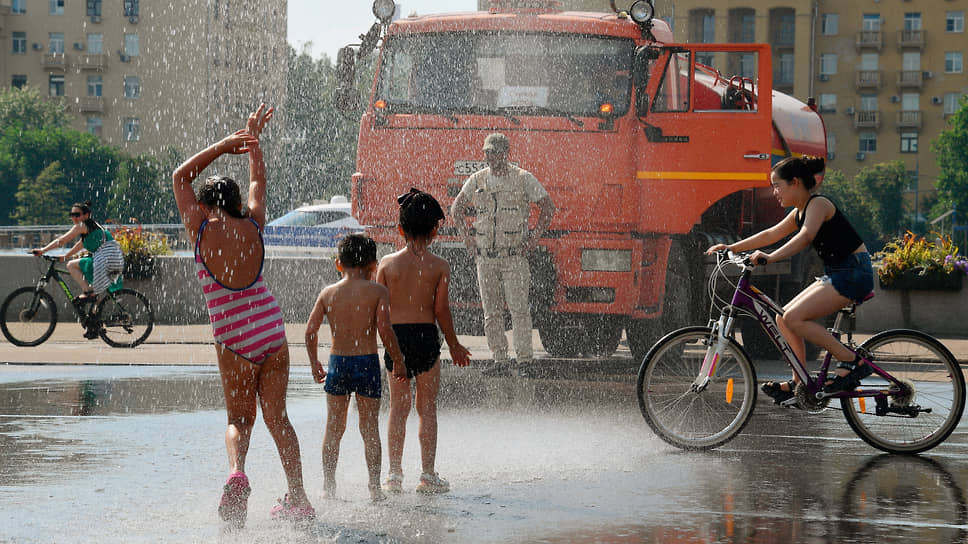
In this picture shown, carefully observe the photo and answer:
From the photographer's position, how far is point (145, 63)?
10056 centimetres

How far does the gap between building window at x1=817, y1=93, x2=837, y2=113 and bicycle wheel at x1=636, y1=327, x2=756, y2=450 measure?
312ft

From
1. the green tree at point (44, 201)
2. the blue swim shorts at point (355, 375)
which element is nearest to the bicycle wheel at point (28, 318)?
the blue swim shorts at point (355, 375)

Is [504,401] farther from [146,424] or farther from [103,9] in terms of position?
[103,9]

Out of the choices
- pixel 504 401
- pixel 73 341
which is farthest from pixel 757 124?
pixel 73 341

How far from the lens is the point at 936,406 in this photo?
8289mm

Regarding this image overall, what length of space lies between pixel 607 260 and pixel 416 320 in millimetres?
6339

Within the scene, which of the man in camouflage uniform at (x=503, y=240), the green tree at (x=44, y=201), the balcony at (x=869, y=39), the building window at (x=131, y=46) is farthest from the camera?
the building window at (x=131, y=46)

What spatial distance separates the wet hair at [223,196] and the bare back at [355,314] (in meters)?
0.57

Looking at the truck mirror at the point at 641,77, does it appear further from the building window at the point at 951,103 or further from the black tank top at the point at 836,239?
the building window at the point at 951,103

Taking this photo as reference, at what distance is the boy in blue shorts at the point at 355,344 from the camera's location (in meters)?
6.20

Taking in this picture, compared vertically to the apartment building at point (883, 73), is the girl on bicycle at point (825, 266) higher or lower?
lower

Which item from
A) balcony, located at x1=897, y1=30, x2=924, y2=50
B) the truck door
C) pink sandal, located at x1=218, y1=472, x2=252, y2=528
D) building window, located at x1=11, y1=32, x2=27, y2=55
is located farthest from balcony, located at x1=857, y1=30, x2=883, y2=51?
pink sandal, located at x1=218, y1=472, x2=252, y2=528

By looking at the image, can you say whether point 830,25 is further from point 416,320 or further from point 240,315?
point 240,315

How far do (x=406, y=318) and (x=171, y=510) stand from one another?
1.33 meters
